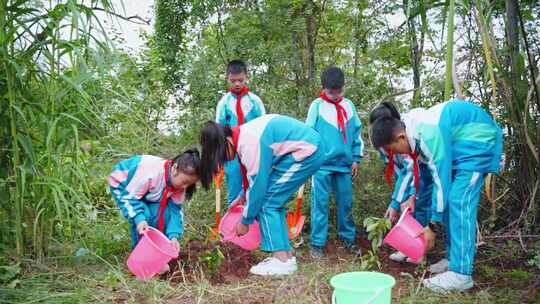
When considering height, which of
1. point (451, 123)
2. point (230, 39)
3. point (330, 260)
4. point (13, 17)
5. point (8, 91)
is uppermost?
point (230, 39)

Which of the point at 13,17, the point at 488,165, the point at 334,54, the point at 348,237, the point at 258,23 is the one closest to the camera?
the point at 13,17

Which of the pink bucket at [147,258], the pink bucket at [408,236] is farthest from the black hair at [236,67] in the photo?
the pink bucket at [408,236]

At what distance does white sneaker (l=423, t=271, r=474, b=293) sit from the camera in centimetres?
303

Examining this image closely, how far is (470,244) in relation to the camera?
3.02 meters

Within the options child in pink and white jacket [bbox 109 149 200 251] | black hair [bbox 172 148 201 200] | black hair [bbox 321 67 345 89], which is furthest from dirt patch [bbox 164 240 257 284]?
black hair [bbox 321 67 345 89]

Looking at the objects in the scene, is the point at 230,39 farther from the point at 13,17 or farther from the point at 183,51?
the point at 13,17

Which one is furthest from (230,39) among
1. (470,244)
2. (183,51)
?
(470,244)

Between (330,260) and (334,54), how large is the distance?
3.97 metres

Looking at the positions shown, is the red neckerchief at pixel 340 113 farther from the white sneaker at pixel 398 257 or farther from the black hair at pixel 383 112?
the white sneaker at pixel 398 257

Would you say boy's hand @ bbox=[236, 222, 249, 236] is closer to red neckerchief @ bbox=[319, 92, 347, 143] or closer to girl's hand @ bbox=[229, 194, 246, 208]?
girl's hand @ bbox=[229, 194, 246, 208]

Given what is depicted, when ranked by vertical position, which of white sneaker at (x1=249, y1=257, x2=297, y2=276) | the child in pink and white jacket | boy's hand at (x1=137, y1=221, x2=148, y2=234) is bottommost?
white sneaker at (x1=249, y1=257, x2=297, y2=276)

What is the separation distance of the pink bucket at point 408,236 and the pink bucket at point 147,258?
124 cm

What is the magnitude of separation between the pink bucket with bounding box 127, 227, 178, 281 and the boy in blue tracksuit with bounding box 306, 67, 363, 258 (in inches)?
48.3

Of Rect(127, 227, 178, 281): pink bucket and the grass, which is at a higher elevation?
Rect(127, 227, 178, 281): pink bucket
